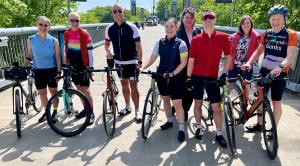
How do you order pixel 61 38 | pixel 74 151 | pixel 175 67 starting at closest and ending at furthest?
pixel 74 151, pixel 175 67, pixel 61 38

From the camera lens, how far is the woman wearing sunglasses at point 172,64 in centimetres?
488

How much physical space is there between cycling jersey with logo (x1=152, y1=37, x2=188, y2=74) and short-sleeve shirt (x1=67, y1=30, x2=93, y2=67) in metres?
1.24

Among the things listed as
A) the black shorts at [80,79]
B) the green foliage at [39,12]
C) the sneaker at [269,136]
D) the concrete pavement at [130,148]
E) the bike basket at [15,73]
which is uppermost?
the green foliage at [39,12]

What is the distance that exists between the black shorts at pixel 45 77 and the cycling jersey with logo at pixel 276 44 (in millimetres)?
3424

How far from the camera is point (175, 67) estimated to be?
5.02 meters

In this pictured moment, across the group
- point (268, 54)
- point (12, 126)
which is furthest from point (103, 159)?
point (268, 54)

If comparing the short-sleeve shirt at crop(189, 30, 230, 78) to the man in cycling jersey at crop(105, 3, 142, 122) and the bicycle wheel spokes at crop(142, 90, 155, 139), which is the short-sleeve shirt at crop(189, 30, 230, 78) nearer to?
the bicycle wheel spokes at crop(142, 90, 155, 139)

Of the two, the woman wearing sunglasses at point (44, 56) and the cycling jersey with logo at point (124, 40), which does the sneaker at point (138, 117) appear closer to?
the cycling jersey with logo at point (124, 40)

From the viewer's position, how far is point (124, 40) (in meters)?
5.80

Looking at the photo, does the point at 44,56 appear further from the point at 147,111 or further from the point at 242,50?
the point at 242,50

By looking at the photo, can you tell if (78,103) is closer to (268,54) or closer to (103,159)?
(103,159)

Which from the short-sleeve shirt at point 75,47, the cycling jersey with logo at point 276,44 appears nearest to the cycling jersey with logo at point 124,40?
the short-sleeve shirt at point 75,47

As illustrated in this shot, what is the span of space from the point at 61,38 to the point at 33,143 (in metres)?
2.36

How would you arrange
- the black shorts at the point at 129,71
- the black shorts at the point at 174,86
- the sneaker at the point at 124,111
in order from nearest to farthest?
1. the black shorts at the point at 174,86
2. the black shorts at the point at 129,71
3. the sneaker at the point at 124,111
